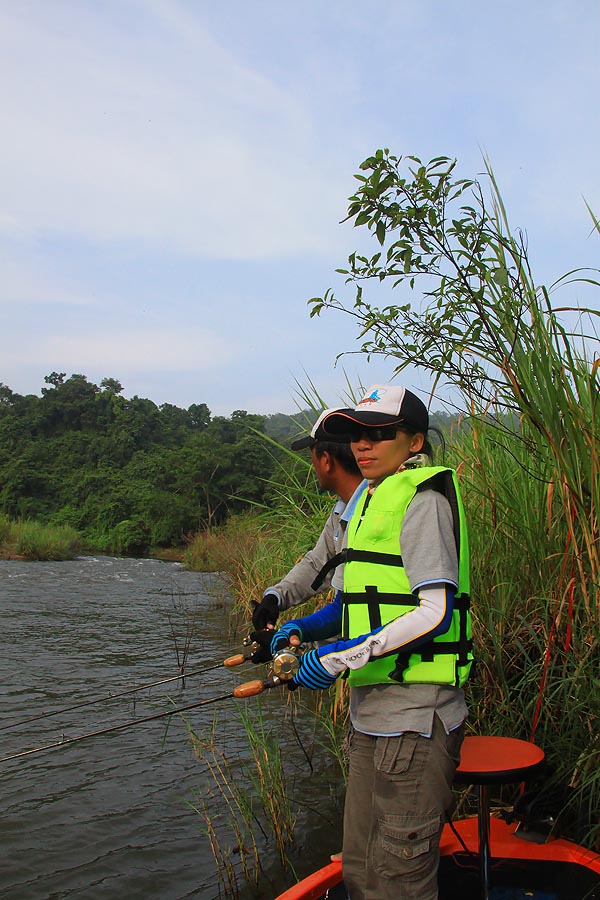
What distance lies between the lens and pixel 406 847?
193cm

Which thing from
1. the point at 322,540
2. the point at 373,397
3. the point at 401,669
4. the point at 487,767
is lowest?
the point at 487,767

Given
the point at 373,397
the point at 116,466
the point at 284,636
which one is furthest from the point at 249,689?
the point at 116,466

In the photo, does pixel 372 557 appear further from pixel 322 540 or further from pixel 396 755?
pixel 322 540

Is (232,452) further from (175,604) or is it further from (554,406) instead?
(554,406)

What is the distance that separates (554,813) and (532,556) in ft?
3.65

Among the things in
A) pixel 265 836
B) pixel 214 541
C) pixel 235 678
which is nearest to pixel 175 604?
pixel 235 678

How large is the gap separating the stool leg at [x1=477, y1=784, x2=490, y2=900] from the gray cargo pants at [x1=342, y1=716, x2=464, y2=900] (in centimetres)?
29

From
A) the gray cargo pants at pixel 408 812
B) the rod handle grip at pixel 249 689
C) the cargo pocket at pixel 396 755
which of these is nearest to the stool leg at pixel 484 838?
the gray cargo pants at pixel 408 812

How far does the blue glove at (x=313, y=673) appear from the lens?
205 cm

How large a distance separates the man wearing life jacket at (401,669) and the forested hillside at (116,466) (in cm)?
2737

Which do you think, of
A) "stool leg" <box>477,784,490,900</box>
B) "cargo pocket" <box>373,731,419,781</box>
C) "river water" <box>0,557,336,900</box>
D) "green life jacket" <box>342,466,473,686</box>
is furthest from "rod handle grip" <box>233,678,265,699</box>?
"river water" <box>0,557,336,900</box>

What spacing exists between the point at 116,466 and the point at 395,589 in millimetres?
46541

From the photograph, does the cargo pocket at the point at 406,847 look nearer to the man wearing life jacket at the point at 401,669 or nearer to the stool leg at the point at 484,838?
the man wearing life jacket at the point at 401,669

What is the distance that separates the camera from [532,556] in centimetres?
344
